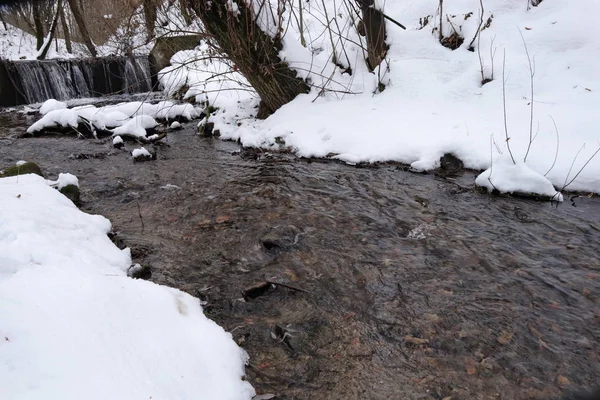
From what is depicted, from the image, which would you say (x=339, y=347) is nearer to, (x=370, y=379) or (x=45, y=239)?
(x=370, y=379)

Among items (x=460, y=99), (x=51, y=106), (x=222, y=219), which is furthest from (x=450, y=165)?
(x=51, y=106)

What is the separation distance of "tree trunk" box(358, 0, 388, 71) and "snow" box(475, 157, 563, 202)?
341 cm

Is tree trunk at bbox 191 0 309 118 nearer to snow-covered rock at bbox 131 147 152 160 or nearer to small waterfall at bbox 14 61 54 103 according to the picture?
snow-covered rock at bbox 131 147 152 160

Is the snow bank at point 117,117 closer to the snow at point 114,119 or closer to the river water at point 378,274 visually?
the snow at point 114,119

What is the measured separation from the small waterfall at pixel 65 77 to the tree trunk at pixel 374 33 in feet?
21.9

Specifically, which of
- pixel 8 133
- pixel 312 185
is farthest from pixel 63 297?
pixel 8 133

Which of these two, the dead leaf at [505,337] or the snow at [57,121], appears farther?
the snow at [57,121]

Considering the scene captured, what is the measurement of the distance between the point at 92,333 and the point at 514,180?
412cm

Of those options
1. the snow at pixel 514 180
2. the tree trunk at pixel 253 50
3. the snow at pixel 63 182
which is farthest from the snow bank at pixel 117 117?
the snow at pixel 514 180

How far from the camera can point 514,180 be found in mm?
4105

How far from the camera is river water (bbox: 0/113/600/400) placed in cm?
208

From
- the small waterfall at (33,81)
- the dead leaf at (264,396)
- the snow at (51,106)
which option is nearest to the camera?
the dead leaf at (264,396)

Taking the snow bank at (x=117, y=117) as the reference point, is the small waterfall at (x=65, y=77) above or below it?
above

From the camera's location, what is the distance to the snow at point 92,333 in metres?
1.43
